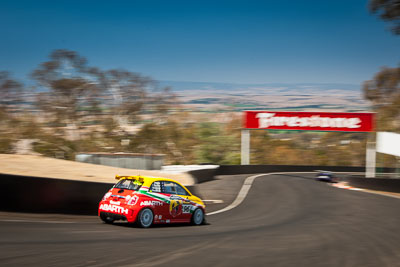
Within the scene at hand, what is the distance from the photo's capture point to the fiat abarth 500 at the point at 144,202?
1127cm

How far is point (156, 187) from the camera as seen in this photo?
473 inches

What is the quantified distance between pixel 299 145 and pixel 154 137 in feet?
93.4

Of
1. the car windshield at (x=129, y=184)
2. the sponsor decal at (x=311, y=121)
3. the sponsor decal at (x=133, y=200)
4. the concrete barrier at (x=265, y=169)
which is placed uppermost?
the sponsor decal at (x=311, y=121)

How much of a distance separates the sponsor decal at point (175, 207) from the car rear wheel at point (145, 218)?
78 cm

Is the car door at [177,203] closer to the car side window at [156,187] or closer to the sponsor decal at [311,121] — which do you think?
the car side window at [156,187]

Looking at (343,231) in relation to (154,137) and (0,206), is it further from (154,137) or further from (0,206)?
(154,137)

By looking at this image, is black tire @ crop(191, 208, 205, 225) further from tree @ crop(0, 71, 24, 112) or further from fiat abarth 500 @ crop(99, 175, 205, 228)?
tree @ crop(0, 71, 24, 112)

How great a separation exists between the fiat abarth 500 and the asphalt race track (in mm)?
294

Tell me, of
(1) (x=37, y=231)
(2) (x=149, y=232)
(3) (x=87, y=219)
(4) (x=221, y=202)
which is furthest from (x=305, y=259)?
→ (4) (x=221, y=202)

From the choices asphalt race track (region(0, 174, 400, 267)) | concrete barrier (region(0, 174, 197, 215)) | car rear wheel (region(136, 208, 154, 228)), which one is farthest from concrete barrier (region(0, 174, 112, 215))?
car rear wheel (region(136, 208, 154, 228))

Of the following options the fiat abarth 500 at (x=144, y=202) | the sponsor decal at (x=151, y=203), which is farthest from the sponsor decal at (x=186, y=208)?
the sponsor decal at (x=151, y=203)

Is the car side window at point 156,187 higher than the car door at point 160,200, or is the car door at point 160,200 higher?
the car side window at point 156,187

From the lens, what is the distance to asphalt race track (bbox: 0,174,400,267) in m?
7.34

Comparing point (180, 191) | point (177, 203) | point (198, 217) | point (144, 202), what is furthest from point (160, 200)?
point (198, 217)
